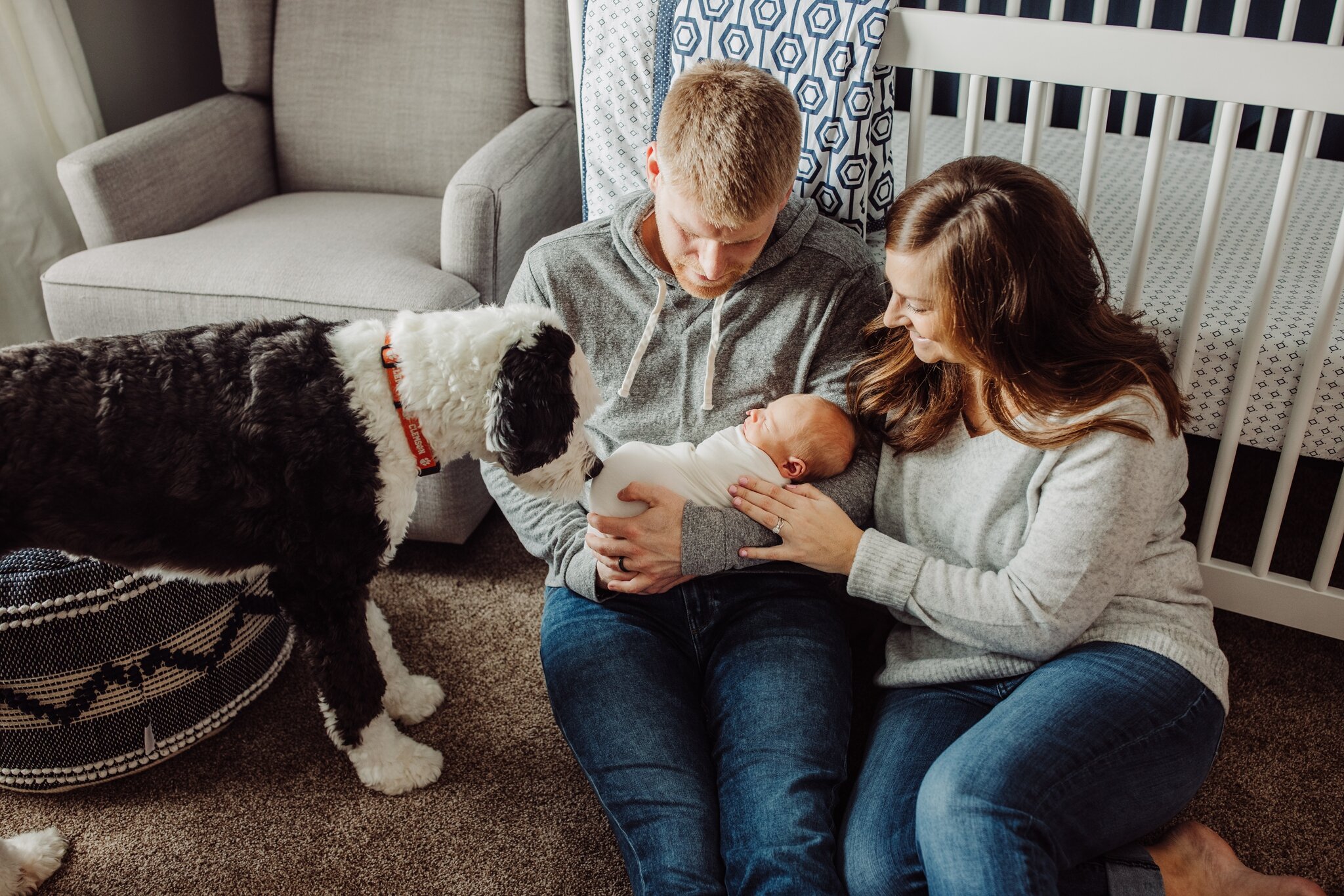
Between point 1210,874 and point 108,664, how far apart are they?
1634mm

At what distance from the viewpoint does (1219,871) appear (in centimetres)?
139

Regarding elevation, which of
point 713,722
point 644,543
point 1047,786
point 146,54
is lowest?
point 713,722

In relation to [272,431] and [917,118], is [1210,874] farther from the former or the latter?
[272,431]

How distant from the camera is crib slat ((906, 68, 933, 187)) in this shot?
5.30ft

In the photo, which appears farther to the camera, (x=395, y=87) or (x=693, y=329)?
(x=395, y=87)

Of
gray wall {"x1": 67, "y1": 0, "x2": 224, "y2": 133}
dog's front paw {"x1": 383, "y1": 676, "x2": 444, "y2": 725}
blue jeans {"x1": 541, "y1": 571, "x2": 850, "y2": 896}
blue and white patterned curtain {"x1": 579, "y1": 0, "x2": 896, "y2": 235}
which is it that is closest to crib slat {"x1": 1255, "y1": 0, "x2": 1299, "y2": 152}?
blue and white patterned curtain {"x1": 579, "y1": 0, "x2": 896, "y2": 235}

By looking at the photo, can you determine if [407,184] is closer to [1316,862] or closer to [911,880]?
[911,880]

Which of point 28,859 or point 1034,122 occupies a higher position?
point 1034,122

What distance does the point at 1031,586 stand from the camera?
1.32 metres

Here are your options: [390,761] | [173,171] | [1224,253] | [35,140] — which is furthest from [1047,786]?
[35,140]

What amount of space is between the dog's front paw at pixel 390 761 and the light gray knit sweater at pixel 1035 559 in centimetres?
76

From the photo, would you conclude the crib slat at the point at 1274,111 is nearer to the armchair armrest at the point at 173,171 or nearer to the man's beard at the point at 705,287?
the man's beard at the point at 705,287

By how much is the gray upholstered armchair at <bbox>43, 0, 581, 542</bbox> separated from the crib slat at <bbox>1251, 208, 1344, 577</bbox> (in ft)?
4.78

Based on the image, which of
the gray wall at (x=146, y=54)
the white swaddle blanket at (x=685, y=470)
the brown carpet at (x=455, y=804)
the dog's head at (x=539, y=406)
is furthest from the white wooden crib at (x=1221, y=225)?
the gray wall at (x=146, y=54)
